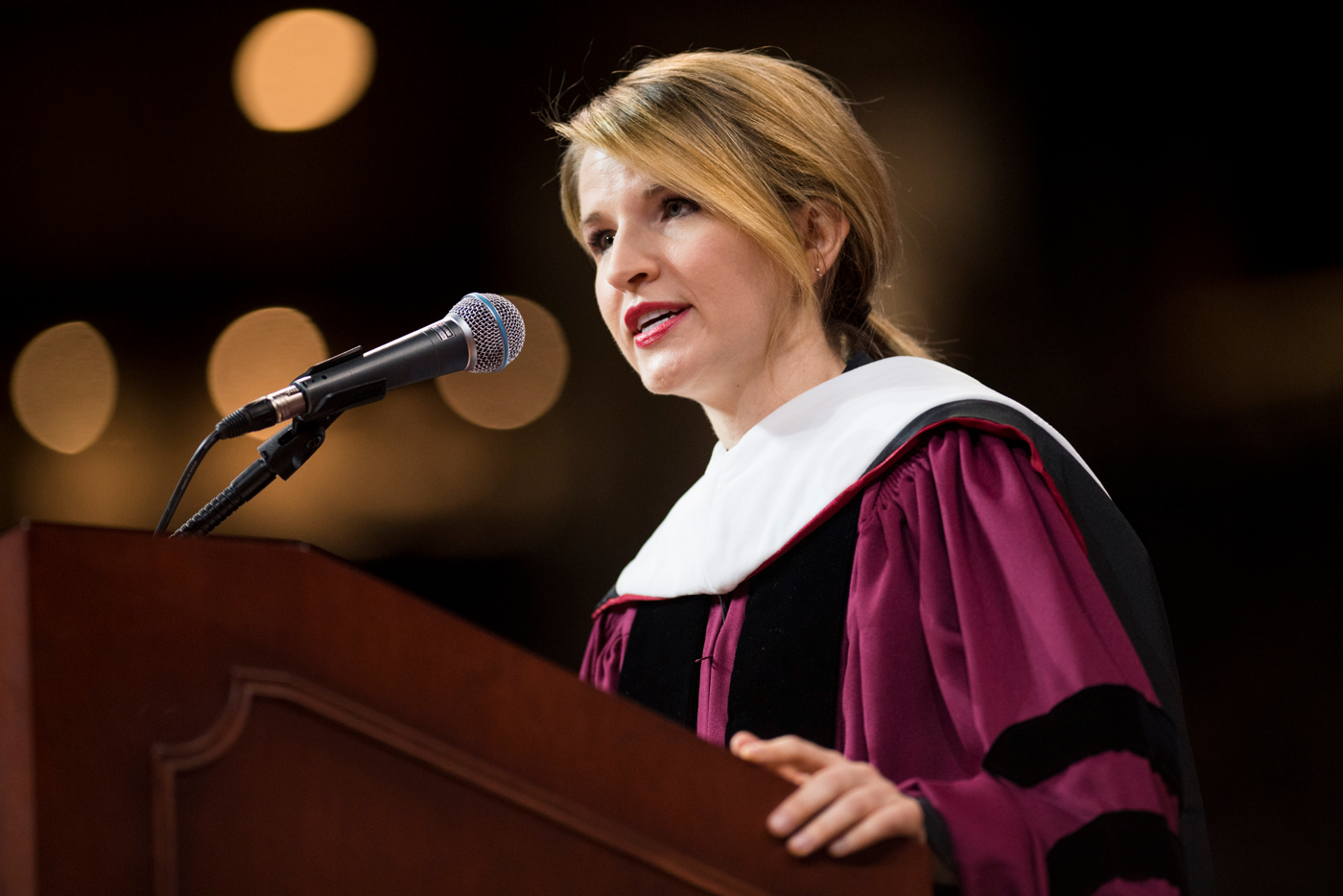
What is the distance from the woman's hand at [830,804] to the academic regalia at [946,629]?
0.32 feet

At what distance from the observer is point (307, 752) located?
0.67 metres

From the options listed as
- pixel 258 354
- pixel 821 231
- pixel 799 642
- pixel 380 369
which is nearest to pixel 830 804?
pixel 799 642

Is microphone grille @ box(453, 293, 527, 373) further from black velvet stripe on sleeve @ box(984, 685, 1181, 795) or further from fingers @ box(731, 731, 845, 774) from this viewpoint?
black velvet stripe on sleeve @ box(984, 685, 1181, 795)

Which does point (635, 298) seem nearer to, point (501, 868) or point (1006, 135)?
point (501, 868)

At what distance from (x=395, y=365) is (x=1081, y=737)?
2.77 ft

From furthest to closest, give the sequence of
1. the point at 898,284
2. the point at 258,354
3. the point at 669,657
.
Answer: the point at 258,354
the point at 898,284
the point at 669,657

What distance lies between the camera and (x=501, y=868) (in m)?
0.71

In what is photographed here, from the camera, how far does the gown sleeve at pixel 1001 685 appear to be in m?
0.99

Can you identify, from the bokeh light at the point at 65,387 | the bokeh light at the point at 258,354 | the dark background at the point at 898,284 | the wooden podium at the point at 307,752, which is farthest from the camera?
the bokeh light at the point at 258,354

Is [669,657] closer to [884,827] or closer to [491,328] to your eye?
[491,328]

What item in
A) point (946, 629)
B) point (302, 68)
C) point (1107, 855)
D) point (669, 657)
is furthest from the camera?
point (302, 68)

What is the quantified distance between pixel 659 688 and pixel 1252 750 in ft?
5.57

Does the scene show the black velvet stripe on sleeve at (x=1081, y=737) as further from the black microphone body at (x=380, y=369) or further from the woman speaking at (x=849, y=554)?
the black microphone body at (x=380, y=369)

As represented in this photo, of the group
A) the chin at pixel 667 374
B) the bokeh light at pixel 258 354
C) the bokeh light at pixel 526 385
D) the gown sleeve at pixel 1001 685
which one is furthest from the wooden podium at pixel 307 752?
the bokeh light at pixel 258 354
